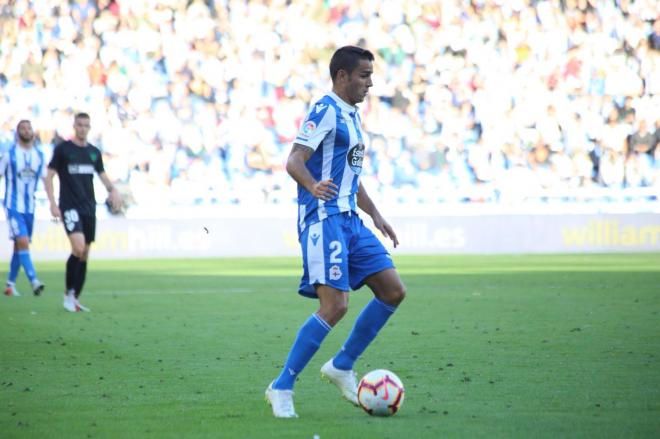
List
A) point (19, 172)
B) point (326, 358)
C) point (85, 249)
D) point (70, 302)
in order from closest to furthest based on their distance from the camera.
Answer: point (326, 358)
point (70, 302)
point (85, 249)
point (19, 172)

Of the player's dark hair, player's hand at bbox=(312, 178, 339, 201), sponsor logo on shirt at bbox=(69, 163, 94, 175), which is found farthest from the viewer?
sponsor logo on shirt at bbox=(69, 163, 94, 175)

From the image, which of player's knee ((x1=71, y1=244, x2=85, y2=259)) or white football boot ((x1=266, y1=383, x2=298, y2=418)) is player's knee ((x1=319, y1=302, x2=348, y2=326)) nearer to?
white football boot ((x1=266, y1=383, x2=298, y2=418))

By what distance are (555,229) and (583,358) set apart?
1777 cm

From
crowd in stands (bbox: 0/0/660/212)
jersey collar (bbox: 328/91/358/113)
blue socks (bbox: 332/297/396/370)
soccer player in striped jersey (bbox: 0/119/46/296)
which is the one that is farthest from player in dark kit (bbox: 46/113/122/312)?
crowd in stands (bbox: 0/0/660/212)

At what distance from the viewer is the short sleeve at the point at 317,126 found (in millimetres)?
6008

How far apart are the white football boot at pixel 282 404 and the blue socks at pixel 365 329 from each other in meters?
0.58

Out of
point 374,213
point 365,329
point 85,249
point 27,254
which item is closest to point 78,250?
point 85,249

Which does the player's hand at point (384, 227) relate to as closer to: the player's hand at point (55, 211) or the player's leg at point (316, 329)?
the player's leg at point (316, 329)

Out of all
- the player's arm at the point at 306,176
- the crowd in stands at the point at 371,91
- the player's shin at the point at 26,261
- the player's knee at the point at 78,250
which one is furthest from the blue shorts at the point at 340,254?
the crowd in stands at the point at 371,91

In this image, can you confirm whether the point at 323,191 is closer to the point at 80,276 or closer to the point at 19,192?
the point at 80,276

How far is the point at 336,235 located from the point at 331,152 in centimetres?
46

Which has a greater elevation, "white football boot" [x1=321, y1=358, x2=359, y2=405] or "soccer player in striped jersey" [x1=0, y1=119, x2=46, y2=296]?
"soccer player in striped jersey" [x1=0, y1=119, x2=46, y2=296]

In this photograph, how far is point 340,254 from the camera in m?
6.04

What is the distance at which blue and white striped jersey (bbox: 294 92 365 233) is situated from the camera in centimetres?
605
